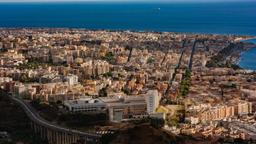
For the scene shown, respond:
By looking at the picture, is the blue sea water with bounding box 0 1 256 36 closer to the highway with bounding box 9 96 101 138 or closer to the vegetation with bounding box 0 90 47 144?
the highway with bounding box 9 96 101 138

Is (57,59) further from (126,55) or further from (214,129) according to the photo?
(214,129)

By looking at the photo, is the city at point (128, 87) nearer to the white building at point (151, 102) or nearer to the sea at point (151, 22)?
the white building at point (151, 102)

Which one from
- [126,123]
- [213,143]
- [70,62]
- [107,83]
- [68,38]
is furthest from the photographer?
[68,38]

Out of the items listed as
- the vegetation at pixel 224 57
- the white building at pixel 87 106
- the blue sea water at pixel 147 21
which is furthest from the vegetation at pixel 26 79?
the blue sea water at pixel 147 21

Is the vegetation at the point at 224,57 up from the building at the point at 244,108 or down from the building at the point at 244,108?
up

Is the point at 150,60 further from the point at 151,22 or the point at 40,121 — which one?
the point at 151,22

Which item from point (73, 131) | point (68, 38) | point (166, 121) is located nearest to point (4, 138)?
point (73, 131)

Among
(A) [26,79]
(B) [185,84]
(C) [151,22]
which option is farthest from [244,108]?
(C) [151,22]
